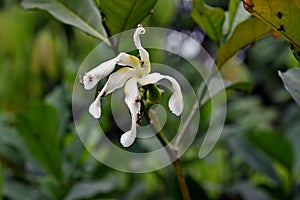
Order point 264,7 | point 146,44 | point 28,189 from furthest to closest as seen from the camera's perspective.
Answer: point 28,189 → point 146,44 → point 264,7

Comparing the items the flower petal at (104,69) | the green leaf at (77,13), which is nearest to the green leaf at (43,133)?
the green leaf at (77,13)

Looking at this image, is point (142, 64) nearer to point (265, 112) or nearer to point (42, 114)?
point (42, 114)

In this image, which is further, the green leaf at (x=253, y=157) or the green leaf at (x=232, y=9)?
the green leaf at (x=253, y=157)

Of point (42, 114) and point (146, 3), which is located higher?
point (146, 3)

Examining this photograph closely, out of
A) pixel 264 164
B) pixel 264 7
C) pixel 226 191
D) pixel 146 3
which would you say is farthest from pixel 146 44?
pixel 226 191

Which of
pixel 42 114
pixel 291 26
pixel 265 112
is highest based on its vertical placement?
pixel 291 26

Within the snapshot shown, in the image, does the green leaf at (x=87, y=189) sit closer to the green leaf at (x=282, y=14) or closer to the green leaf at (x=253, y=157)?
the green leaf at (x=253, y=157)

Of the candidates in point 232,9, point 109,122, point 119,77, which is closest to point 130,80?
point 119,77
